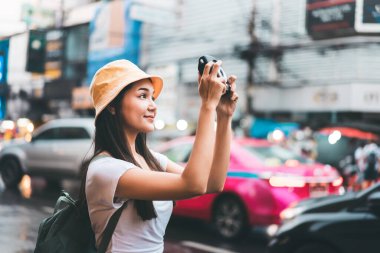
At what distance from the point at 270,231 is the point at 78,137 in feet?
18.6

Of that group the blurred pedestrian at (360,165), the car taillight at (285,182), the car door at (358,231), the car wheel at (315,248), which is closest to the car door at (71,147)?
the car taillight at (285,182)

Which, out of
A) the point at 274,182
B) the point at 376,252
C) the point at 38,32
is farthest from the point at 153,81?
→ the point at 274,182

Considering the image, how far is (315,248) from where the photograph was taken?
4555 mm

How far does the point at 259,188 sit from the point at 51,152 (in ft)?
21.5

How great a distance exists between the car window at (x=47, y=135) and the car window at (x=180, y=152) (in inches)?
186

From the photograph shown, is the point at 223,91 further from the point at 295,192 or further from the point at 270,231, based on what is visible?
the point at 270,231

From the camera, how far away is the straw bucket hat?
197 cm

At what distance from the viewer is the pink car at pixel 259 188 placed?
6.84 metres

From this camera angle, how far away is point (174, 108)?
20.5 metres

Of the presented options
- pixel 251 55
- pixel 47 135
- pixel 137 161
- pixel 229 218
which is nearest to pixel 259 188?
pixel 229 218

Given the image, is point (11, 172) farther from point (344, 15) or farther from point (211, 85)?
point (211, 85)

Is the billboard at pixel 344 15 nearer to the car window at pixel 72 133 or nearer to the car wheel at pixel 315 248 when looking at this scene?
the car wheel at pixel 315 248

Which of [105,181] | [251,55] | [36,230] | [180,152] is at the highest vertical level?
[251,55]

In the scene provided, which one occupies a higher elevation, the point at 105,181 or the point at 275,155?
the point at 105,181
